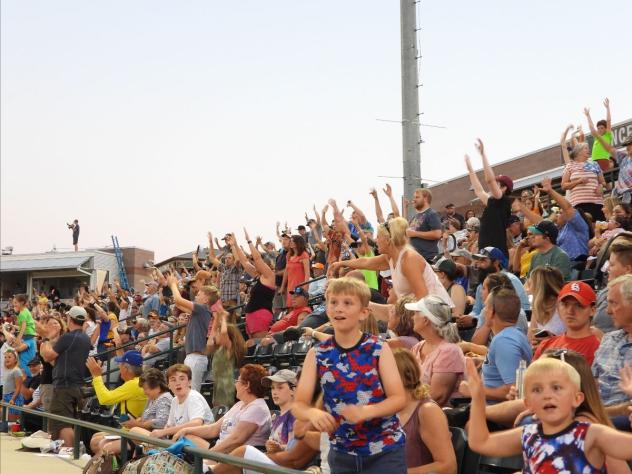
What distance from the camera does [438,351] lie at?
581cm

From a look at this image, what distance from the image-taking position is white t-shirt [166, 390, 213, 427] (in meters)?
8.67

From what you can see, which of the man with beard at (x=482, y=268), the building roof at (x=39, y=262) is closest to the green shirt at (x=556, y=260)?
the man with beard at (x=482, y=268)

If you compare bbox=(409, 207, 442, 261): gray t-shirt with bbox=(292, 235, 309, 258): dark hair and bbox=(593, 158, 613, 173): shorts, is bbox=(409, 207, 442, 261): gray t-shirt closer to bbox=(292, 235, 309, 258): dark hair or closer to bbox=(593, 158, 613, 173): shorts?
bbox=(292, 235, 309, 258): dark hair

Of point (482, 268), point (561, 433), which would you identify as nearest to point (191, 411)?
point (482, 268)

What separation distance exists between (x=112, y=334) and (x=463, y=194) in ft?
57.3

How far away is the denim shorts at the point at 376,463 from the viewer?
4285 millimetres

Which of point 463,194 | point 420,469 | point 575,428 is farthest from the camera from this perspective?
point 463,194

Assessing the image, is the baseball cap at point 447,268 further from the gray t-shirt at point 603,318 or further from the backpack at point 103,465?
the backpack at point 103,465

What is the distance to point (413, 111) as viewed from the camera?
16.2 m

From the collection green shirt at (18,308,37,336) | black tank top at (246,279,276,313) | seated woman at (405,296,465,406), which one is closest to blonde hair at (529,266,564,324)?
seated woman at (405,296,465,406)

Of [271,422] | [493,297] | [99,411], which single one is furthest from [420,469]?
[99,411]

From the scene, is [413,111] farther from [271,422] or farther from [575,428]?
[575,428]

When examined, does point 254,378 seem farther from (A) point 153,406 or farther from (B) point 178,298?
(B) point 178,298

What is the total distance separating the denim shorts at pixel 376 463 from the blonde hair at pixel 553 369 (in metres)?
0.89
